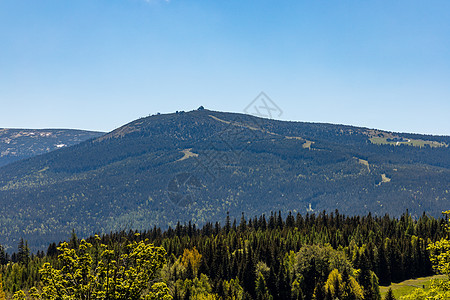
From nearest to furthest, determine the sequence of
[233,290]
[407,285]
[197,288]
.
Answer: [233,290]
[197,288]
[407,285]

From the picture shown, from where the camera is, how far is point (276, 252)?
525ft

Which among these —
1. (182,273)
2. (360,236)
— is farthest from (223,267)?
(360,236)

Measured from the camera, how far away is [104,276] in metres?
38.3

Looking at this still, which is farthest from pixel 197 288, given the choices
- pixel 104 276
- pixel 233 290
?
pixel 104 276

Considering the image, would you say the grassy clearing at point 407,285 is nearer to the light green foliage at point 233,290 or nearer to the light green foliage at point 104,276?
the light green foliage at point 233,290

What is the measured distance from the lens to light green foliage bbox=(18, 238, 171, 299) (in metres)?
36.7

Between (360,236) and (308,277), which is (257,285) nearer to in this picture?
(308,277)

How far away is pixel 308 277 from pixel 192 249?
5147cm

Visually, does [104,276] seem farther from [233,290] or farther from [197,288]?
[197,288]

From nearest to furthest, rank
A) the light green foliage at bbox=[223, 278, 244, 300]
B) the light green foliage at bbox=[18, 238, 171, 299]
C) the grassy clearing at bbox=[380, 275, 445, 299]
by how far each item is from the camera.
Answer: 1. the light green foliage at bbox=[18, 238, 171, 299]
2. the light green foliage at bbox=[223, 278, 244, 300]
3. the grassy clearing at bbox=[380, 275, 445, 299]

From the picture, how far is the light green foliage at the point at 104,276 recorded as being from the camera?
36.7m

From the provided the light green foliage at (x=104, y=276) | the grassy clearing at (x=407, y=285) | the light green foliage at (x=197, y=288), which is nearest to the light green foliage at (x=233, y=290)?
the light green foliage at (x=197, y=288)

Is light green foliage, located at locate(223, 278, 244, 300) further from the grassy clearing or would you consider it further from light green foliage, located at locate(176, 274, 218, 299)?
the grassy clearing

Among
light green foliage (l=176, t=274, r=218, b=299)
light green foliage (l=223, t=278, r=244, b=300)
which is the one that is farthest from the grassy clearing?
light green foliage (l=176, t=274, r=218, b=299)
